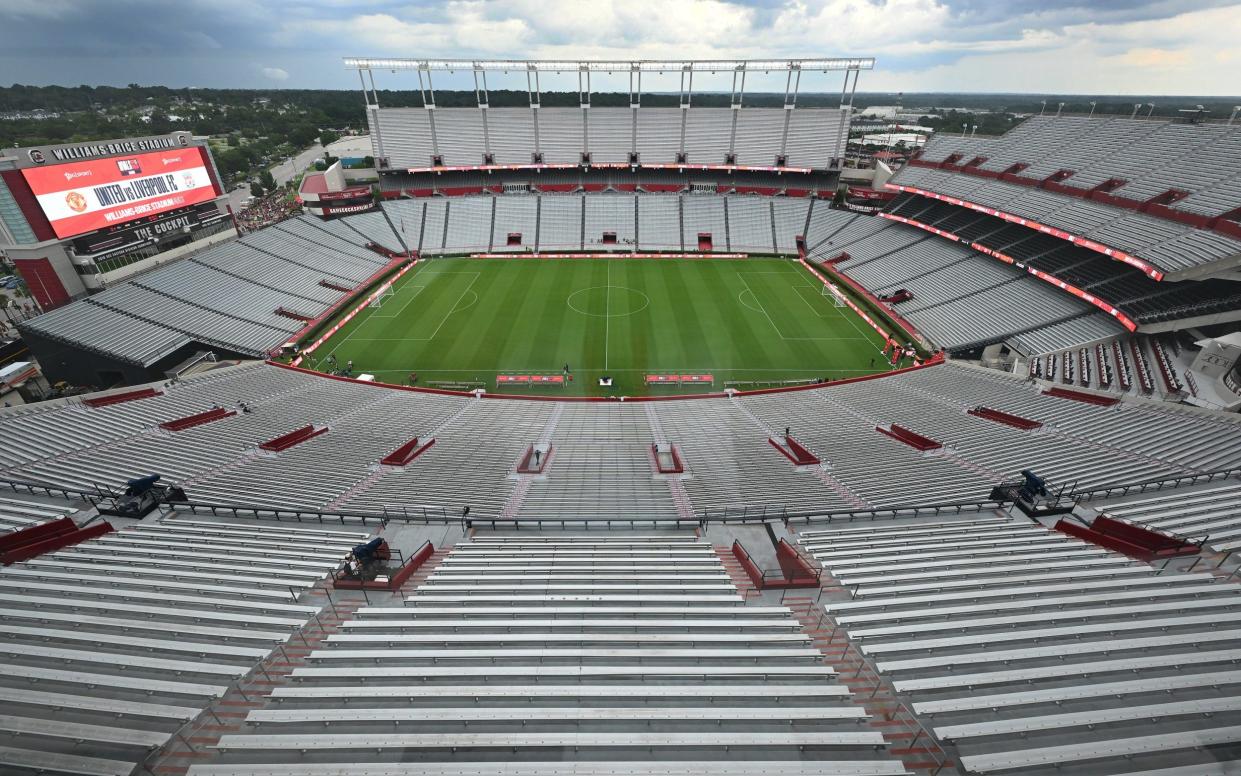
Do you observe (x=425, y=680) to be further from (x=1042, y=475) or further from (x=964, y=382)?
(x=964, y=382)

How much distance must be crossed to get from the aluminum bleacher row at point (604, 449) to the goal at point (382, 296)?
17764 mm

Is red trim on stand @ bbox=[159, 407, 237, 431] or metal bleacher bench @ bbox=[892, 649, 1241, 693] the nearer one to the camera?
metal bleacher bench @ bbox=[892, 649, 1241, 693]

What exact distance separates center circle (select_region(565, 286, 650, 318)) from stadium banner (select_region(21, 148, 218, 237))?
103 ft

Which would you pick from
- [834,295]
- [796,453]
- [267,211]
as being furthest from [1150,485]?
[267,211]

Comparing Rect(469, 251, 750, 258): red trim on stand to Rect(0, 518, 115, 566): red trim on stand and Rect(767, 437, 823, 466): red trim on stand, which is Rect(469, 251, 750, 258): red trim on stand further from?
Rect(0, 518, 115, 566): red trim on stand

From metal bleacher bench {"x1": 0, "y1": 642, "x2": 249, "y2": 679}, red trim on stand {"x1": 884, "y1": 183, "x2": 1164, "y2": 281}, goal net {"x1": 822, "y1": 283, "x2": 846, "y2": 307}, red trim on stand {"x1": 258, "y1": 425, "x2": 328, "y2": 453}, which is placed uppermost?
red trim on stand {"x1": 884, "y1": 183, "x2": 1164, "y2": 281}

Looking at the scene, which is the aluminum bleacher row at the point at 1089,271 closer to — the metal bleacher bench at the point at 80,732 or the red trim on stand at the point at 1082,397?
the red trim on stand at the point at 1082,397

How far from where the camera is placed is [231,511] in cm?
1521

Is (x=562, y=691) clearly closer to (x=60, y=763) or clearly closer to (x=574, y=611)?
(x=574, y=611)

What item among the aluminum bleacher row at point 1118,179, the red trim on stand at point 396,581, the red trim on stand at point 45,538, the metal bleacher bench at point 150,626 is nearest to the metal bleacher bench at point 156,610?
the metal bleacher bench at point 150,626

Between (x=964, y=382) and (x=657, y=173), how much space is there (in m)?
50.6

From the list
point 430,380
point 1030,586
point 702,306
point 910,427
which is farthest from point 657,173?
point 1030,586

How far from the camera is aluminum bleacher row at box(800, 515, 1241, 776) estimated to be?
6840 mm

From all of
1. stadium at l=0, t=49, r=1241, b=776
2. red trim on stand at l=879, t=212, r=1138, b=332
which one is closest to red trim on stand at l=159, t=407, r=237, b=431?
stadium at l=0, t=49, r=1241, b=776
